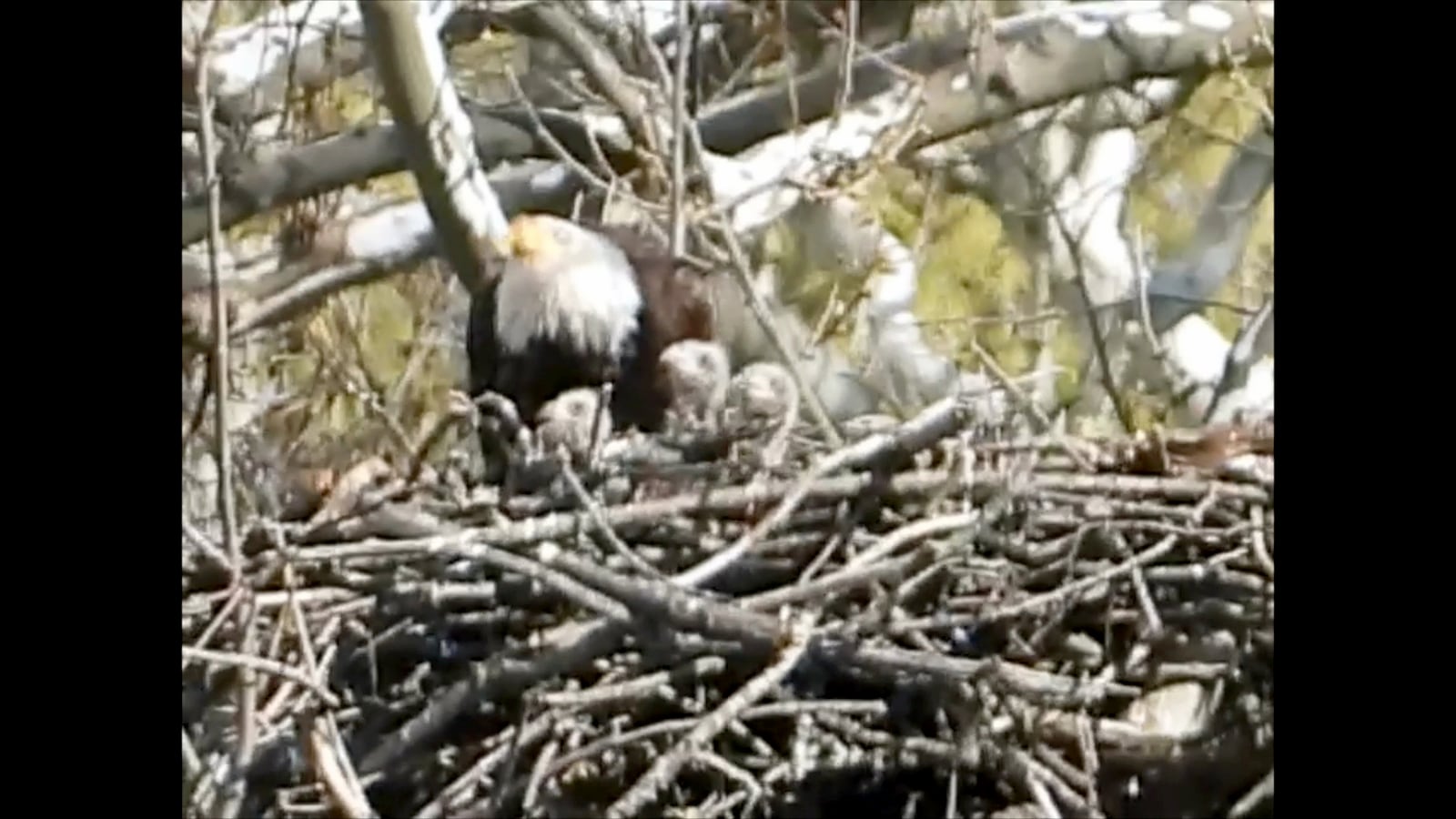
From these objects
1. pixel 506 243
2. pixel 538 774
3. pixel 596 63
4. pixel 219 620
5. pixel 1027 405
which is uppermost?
pixel 596 63

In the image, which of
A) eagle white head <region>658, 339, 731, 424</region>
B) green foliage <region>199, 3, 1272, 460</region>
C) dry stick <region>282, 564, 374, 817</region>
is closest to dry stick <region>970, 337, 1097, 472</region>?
green foliage <region>199, 3, 1272, 460</region>

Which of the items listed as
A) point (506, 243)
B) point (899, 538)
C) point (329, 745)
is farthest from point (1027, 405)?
point (329, 745)

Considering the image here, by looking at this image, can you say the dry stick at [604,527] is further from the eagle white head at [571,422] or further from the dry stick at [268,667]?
the dry stick at [268,667]

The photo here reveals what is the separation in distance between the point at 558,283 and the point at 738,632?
9.5 inches

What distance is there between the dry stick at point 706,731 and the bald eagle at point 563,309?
160mm

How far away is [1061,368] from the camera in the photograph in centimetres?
107

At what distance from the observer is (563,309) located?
3.52ft

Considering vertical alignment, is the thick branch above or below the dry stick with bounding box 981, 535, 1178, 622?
above

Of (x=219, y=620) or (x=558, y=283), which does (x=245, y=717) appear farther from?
(x=558, y=283)

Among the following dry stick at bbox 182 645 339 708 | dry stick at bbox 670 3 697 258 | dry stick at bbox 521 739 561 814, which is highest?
dry stick at bbox 670 3 697 258

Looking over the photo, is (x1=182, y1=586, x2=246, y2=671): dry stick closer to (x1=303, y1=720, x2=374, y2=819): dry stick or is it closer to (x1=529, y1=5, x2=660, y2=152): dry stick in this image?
(x1=303, y1=720, x2=374, y2=819): dry stick

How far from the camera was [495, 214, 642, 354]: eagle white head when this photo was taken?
107 centimetres

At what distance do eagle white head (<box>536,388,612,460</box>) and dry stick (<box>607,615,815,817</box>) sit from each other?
0.56 ft
